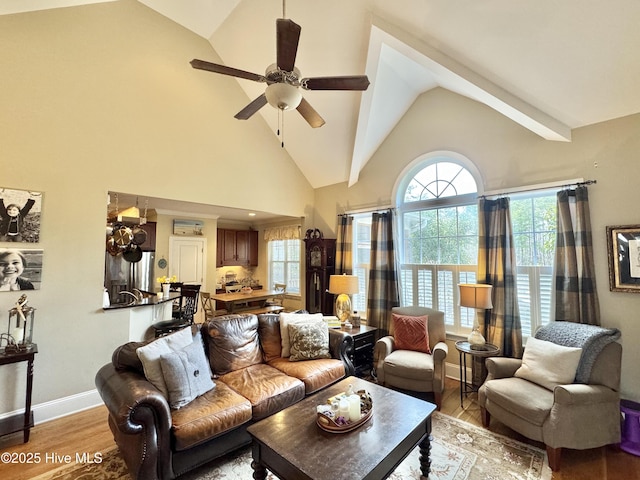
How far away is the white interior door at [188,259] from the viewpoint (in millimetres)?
5750

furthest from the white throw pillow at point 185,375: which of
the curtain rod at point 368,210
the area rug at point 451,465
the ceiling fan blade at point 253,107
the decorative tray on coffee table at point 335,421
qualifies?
the curtain rod at point 368,210

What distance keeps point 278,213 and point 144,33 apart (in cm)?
302

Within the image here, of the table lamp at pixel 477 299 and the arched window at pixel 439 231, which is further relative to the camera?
the arched window at pixel 439 231

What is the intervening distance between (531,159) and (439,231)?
134 cm

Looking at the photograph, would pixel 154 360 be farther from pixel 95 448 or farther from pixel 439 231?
pixel 439 231

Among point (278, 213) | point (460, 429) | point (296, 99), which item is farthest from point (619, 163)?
point (278, 213)

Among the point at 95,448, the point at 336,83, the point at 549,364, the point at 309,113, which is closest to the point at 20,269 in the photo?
the point at 95,448

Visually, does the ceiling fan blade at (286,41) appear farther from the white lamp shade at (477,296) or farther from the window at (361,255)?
the window at (361,255)

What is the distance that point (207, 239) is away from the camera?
6191mm

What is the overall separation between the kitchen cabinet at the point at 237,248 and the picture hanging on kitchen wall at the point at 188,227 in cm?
72

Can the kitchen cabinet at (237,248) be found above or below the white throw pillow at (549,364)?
above

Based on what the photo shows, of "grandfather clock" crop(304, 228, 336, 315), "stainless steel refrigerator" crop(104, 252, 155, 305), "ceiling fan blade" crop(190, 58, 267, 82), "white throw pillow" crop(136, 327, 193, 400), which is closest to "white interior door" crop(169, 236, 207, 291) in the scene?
"stainless steel refrigerator" crop(104, 252, 155, 305)

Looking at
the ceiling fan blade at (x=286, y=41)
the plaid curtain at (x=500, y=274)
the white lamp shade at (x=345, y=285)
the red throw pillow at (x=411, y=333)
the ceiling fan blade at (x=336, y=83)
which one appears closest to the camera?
the ceiling fan blade at (x=286, y=41)

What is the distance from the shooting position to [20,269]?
8.96 feet
